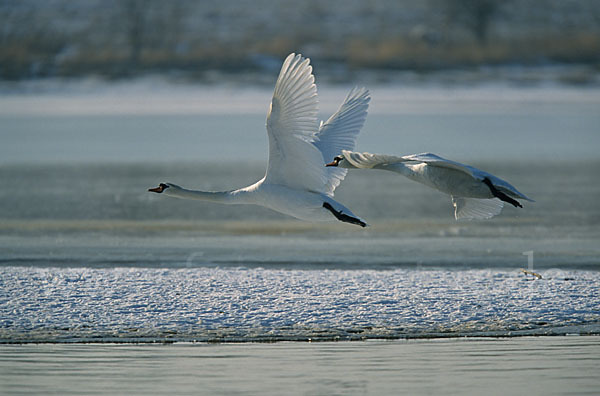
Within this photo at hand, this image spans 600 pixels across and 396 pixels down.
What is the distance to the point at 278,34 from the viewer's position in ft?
92.0

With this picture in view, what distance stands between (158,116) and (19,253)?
9.55m

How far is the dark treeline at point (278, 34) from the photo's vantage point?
22219 mm

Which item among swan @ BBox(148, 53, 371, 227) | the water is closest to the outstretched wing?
swan @ BBox(148, 53, 371, 227)

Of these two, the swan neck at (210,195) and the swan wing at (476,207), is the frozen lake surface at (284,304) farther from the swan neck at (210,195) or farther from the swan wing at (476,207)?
the swan neck at (210,195)

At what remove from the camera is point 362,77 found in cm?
2058

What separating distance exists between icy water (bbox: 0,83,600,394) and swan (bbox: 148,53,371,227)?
21.0 inches

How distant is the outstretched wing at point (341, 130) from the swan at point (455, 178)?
0.36 metres

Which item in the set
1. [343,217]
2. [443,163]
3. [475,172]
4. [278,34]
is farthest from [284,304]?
[278,34]

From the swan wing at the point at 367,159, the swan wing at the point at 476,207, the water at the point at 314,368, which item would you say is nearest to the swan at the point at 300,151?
the swan wing at the point at 367,159

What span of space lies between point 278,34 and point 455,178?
22.5 meters

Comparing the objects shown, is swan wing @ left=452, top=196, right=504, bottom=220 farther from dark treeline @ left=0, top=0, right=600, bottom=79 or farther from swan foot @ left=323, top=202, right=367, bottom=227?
dark treeline @ left=0, top=0, right=600, bottom=79

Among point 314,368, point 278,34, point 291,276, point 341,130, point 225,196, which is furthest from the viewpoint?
point 278,34

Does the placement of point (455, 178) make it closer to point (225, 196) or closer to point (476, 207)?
point (476, 207)

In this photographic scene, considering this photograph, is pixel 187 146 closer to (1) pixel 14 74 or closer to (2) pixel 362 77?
(2) pixel 362 77
